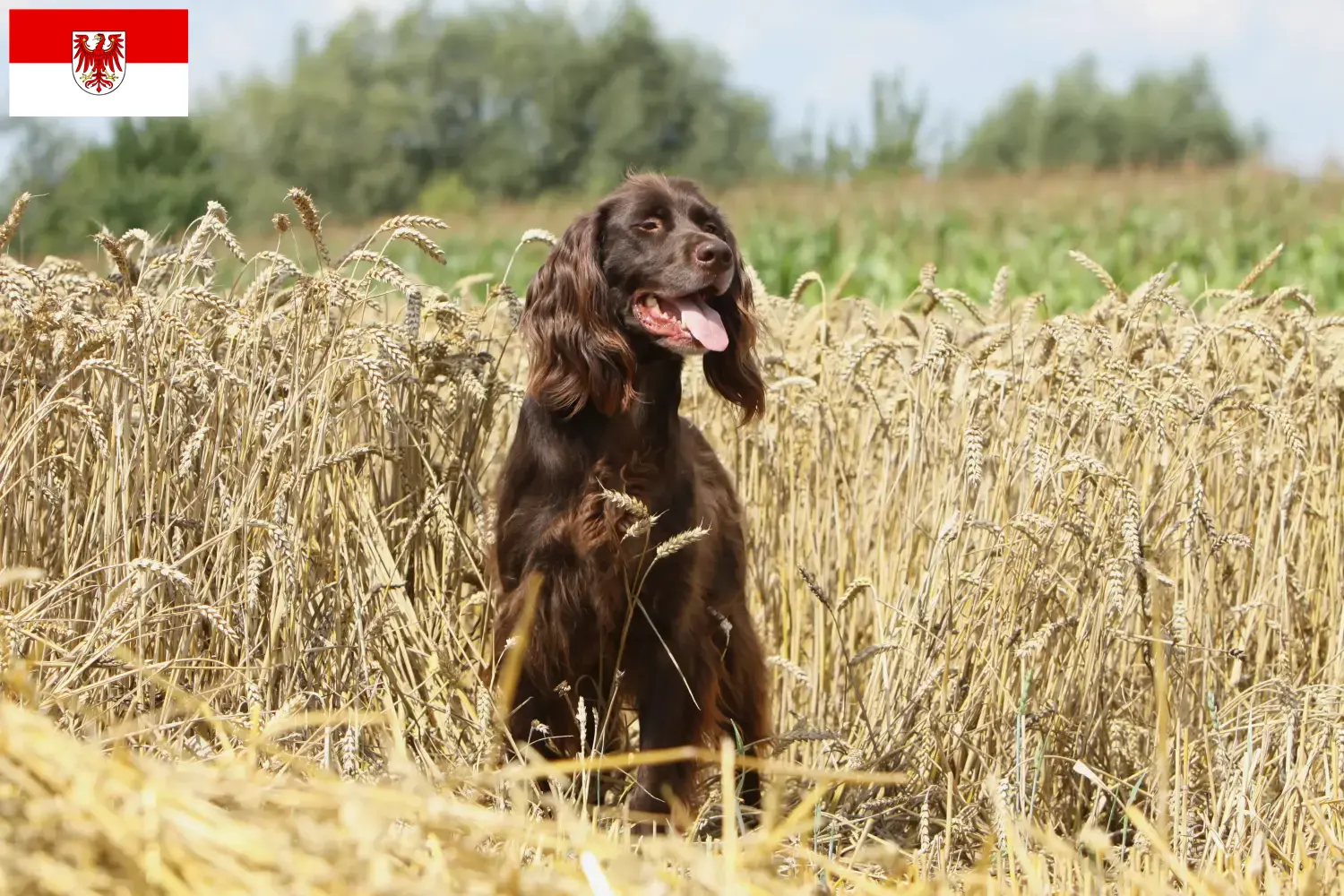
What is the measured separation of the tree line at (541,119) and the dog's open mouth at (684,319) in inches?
1512

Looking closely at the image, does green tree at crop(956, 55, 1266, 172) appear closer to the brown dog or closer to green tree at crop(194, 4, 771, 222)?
green tree at crop(194, 4, 771, 222)

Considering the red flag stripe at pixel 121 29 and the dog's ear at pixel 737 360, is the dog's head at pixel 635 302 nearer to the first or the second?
the dog's ear at pixel 737 360

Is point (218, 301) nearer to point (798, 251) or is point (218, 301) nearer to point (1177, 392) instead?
point (1177, 392)

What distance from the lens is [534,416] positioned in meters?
3.04

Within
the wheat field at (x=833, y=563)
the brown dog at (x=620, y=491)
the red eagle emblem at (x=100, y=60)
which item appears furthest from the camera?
the red eagle emblem at (x=100, y=60)

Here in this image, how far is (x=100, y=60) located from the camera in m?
4.65

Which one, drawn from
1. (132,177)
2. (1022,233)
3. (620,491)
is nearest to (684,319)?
(620,491)

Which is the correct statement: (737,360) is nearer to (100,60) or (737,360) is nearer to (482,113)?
(100,60)

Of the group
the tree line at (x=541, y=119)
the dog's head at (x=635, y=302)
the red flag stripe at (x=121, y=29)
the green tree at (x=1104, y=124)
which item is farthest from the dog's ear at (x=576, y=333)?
the green tree at (x=1104, y=124)

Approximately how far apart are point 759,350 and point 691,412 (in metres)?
0.29

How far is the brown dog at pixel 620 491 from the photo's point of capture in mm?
2959

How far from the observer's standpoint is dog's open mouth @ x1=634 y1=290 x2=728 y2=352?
304 cm

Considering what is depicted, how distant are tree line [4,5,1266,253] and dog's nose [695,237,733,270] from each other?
38.5 metres

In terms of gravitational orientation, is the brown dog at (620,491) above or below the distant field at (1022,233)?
below
